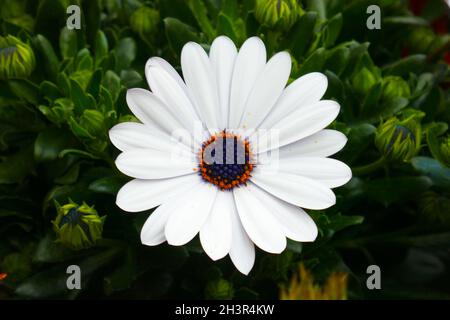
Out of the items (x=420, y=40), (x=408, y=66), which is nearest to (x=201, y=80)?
(x=408, y=66)

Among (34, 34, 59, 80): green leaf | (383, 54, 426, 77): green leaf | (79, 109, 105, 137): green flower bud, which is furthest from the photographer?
(383, 54, 426, 77): green leaf

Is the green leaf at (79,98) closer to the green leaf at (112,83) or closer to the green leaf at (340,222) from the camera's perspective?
the green leaf at (112,83)

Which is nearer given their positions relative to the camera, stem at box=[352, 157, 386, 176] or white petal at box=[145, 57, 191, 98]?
white petal at box=[145, 57, 191, 98]

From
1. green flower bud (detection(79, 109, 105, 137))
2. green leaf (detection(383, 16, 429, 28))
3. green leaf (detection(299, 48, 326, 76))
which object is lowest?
green flower bud (detection(79, 109, 105, 137))

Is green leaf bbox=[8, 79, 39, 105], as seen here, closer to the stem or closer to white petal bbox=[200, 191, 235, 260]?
white petal bbox=[200, 191, 235, 260]

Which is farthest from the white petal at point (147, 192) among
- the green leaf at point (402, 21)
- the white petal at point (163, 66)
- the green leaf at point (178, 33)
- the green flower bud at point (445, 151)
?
the green leaf at point (402, 21)

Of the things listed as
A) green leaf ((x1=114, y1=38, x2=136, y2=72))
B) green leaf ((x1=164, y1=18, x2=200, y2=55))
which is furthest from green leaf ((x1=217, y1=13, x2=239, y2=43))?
green leaf ((x1=114, y1=38, x2=136, y2=72))

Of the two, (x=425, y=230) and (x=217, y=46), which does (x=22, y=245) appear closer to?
(x=217, y=46)
